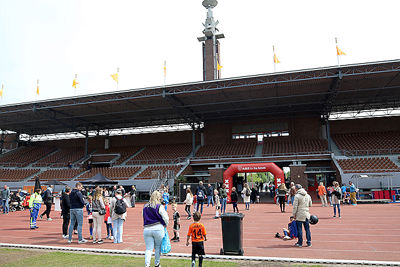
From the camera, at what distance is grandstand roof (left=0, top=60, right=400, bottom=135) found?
81.3 ft

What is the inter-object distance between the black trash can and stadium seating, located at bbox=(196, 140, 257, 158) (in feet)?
82.0

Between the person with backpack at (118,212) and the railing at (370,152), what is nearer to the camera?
the person with backpack at (118,212)

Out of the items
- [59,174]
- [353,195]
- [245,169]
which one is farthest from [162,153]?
[353,195]

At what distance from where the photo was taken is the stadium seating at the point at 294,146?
31047 millimetres

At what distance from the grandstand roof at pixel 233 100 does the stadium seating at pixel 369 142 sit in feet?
10.3

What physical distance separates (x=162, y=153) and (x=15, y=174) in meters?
18.6

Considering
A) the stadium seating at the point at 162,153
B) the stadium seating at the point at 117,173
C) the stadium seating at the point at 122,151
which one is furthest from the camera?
the stadium seating at the point at 122,151

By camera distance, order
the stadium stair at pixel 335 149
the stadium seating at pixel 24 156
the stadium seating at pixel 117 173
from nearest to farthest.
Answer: the stadium stair at pixel 335 149 → the stadium seating at pixel 117 173 → the stadium seating at pixel 24 156

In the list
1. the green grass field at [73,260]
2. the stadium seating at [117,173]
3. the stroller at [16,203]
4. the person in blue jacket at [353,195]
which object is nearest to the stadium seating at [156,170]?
the stadium seating at [117,173]

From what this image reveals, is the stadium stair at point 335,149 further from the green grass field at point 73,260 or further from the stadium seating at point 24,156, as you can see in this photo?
the stadium seating at point 24,156

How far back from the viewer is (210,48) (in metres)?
41.5

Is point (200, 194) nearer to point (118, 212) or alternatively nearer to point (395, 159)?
point (118, 212)

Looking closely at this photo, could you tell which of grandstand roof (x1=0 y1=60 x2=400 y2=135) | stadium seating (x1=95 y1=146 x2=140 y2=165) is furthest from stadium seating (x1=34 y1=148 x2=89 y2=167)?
grandstand roof (x1=0 y1=60 x2=400 y2=135)

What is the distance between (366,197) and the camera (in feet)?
79.4
